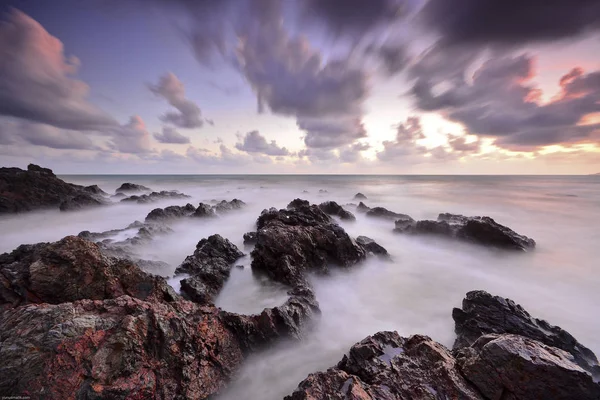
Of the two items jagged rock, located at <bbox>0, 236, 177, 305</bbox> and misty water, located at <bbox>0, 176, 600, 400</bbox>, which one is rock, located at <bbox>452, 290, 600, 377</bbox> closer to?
misty water, located at <bbox>0, 176, 600, 400</bbox>

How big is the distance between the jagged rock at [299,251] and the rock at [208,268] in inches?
50.9

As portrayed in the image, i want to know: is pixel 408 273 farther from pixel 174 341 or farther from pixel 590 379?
pixel 174 341

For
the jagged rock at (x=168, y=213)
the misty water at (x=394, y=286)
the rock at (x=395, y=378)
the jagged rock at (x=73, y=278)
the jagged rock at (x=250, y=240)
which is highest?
the jagged rock at (x=73, y=278)

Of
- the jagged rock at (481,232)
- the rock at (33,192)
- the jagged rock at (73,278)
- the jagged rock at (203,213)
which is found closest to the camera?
the jagged rock at (73,278)

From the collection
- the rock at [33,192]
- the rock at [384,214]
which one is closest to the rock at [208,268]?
the rock at [384,214]

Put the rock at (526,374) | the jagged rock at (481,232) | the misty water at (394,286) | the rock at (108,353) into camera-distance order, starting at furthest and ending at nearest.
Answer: the jagged rock at (481,232)
the misty water at (394,286)
the rock at (526,374)
the rock at (108,353)

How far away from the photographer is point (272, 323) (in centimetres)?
591

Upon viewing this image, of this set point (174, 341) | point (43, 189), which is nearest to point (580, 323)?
point (174, 341)

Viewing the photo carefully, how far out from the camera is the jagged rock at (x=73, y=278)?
204 inches

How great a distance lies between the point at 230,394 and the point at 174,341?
1608 millimetres

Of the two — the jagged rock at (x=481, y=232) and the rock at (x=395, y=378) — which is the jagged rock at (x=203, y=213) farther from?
the rock at (x=395, y=378)

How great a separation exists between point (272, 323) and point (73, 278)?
451 cm

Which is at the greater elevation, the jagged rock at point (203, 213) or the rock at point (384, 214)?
the jagged rock at point (203, 213)

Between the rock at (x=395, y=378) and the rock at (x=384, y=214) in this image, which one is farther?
the rock at (x=384, y=214)
